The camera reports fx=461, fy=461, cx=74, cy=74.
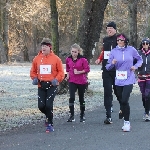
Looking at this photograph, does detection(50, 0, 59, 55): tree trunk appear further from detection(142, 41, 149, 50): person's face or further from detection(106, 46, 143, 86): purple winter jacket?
detection(106, 46, 143, 86): purple winter jacket

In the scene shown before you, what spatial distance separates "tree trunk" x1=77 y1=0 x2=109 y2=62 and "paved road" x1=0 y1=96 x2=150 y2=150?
7.10m

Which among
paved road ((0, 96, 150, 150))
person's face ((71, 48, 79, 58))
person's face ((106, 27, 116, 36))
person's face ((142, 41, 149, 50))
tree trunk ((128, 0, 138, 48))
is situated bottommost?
paved road ((0, 96, 150, 150))

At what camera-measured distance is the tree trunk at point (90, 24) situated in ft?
58.9

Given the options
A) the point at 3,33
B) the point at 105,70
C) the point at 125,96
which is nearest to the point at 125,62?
the point at 125,96

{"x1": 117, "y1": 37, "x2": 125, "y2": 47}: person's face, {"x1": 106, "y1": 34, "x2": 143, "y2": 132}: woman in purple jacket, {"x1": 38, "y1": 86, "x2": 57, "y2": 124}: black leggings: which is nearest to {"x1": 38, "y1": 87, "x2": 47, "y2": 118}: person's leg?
{"x1": 38, "y1": 86, "x2": 57, "y2": 124}: black leggings

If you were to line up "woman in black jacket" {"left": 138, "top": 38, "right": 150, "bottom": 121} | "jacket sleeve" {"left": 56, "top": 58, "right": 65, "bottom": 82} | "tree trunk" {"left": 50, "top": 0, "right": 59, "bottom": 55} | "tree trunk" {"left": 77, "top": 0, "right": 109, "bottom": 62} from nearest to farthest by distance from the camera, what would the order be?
"jacket sleeve" {"left": 56, "top": 58, "right": 65, "bottom": 82}, "woman in black jacket" {"left": 138, "top": 38, "right": 150, "bottom": 121}, "tree trunk" {"left": 77, "top": 0, "right": 109, "bottom": 62}, "tree trunk" {"left": 50, "top": 0, "right": 59, "bottom": 55}

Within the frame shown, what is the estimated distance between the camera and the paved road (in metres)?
7.83

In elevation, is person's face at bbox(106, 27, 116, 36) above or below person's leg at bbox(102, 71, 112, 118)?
above

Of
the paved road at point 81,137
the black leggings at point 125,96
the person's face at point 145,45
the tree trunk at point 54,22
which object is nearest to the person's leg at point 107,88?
the paved road at point 81,137

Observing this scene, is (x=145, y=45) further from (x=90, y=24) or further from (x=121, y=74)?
(x=90, y=24)

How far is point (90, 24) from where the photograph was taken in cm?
1805

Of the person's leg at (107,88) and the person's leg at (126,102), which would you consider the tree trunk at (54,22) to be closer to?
the person's leg at (107,88)

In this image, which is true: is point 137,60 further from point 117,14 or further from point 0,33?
point 0,33

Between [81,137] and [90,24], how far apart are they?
9803 mm
